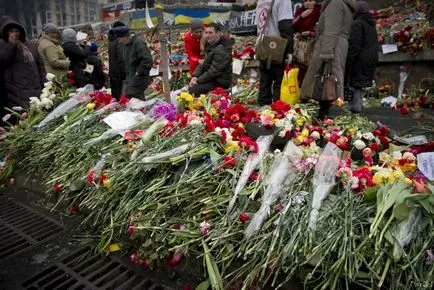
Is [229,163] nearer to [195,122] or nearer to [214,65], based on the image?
[195,122]

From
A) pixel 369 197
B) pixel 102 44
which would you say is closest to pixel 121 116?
pixel 369 197

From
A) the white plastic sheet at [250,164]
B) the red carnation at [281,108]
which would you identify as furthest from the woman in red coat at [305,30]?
the white plastic sheet at [250,164]

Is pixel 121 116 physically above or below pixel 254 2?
below

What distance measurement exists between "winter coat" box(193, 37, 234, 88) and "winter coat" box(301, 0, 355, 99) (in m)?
1.49

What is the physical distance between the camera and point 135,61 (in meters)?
6.23

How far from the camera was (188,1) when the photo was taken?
2330 centimetres

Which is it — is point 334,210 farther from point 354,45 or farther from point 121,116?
point 354,45

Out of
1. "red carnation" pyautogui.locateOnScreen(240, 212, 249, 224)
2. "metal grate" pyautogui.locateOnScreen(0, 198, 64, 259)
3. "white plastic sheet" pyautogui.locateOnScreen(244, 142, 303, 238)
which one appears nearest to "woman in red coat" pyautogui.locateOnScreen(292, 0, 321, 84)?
"white plastic sheet" pyautogui.locateOnScreen(244, 142, 303, 238)

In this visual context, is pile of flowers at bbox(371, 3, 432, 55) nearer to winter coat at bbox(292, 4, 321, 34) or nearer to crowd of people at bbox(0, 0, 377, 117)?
crowd of people at bbox(0, 0, 377, 117)

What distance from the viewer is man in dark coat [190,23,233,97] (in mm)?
5602

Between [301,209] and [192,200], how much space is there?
83cm

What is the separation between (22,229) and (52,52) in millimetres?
4127

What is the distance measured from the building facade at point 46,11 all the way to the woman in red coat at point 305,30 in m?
22.4

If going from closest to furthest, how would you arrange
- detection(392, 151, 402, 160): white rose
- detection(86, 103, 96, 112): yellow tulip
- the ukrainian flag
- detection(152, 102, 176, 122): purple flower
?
1. detection(392, 151, 402, 160): white rose
2. detection(152, 102, 176, 122): purple flower
3. detection(86, 103, 96, 112): yellow tulip
4. the ukrainian flag
